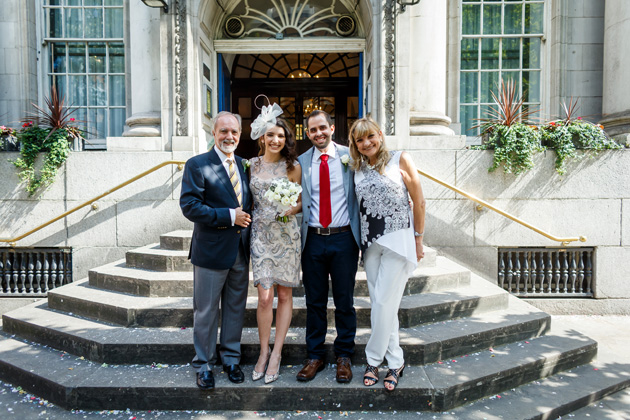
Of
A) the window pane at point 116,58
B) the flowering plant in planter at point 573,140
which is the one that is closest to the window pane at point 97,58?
the window pane at point 116,58

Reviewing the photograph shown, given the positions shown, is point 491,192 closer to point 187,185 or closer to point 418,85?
point 418,85

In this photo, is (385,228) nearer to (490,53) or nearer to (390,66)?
(390,66)

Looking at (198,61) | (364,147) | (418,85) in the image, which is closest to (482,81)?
(418,85)

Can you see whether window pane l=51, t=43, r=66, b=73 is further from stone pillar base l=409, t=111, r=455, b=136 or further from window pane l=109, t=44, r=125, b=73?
stone pillar base l=409, t=111, r=455, b=136

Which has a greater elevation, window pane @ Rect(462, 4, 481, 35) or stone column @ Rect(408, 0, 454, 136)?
window pane @ Rect(462, 4, 481, 35)

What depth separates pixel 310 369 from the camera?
3615 mm

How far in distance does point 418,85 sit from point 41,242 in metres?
6.73

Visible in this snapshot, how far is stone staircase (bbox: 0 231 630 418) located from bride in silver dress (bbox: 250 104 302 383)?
17.8 inches

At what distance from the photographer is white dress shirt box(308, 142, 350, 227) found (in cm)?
349

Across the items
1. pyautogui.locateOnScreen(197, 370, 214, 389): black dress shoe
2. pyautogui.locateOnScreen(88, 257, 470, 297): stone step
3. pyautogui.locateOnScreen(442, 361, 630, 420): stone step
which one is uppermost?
pyautogui.locateOnScreen(88, 257, 470, 297): stone step

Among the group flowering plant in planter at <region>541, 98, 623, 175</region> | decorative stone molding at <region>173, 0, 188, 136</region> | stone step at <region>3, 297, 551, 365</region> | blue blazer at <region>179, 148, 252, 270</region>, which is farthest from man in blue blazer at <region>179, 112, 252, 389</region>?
flowering plant in planter at <region>541, 98, 623, 175</region>

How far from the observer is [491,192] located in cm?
677

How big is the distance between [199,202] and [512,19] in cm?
772

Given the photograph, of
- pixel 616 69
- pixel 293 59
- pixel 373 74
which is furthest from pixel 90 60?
pixel 616 69
